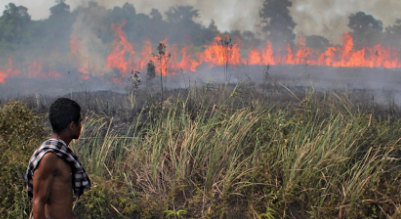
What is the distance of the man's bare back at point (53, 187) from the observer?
6.11ft

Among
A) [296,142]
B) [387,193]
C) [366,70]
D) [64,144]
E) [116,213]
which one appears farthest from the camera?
[366,70]

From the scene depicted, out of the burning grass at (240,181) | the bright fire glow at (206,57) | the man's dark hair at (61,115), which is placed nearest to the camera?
the man's dark hair at (61,115)

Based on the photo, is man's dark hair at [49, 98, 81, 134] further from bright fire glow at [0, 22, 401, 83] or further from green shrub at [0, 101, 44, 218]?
bright fire glow at [0, 22, 401, 83]

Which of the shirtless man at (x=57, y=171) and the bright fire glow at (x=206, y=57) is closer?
the shirtless man at (x=57, y=171)

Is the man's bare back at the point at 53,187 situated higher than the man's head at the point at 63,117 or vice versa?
the man's head at the point at 63,117

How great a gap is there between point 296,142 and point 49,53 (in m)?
11.9

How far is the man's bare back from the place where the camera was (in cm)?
186

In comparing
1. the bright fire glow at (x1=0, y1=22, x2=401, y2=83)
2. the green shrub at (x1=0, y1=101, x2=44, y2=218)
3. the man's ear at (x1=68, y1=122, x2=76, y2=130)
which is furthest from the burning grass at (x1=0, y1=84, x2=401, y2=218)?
the bright fire glow at (x1=0, y1=22, x2=401, y2=83)

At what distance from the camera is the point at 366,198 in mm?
3283

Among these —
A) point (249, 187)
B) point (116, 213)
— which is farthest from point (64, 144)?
Result: point (249, 187)

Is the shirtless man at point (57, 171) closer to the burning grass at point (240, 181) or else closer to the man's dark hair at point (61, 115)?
the man's dark hair at point (61, 115)

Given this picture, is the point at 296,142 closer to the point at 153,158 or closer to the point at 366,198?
the point at 366,198

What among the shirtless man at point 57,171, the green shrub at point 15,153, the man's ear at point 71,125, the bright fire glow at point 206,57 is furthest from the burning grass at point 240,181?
the bright fire glow at point 206,57

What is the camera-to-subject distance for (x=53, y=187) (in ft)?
6.35
